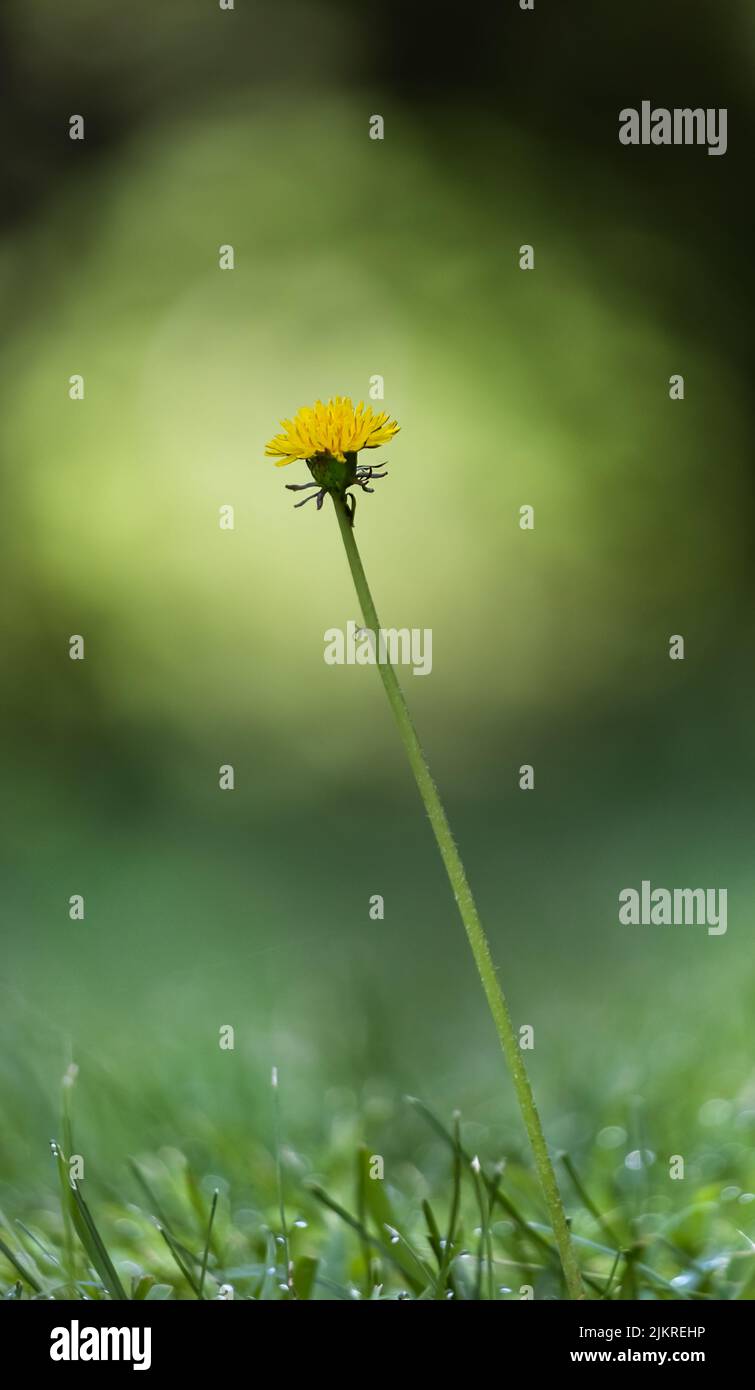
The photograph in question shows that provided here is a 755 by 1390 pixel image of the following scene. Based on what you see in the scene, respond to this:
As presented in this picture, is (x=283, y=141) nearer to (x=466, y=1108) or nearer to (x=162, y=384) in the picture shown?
(x=162, y=384)

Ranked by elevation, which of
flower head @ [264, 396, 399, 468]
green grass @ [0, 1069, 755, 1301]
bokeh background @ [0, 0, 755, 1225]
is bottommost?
green grass @ [0, 1069, 755, 1301]

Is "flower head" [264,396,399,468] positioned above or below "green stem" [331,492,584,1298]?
above

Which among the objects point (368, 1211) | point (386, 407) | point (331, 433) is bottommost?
point (368, 1211)

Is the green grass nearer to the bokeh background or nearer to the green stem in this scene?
the green stem

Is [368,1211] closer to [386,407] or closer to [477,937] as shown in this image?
[477,937]

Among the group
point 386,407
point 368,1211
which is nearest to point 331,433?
point 368,1211

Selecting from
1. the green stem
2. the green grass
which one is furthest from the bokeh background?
the green stem

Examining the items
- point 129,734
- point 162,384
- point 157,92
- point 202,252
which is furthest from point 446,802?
point 157,92
